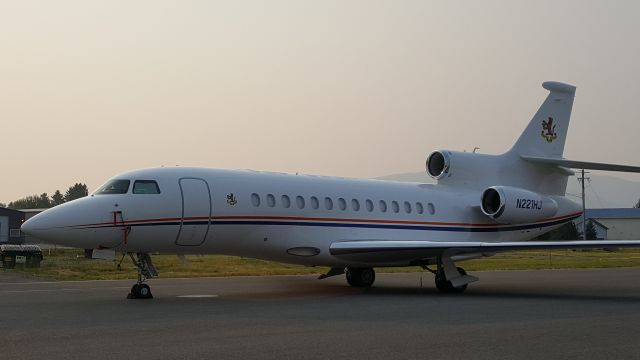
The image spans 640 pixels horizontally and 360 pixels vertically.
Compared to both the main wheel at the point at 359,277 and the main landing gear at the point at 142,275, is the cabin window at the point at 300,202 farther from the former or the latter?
the main landing gear at the point at 142,275

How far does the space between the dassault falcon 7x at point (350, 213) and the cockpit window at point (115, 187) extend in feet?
0.09

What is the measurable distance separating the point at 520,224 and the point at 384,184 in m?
4.72

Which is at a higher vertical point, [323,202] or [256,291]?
[323,202]

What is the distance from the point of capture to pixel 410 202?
80.7ft

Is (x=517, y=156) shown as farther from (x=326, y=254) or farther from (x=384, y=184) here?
(x=326, y=254)

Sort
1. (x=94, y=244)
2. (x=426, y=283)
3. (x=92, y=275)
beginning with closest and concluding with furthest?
1. (x=94, y=244)
2. (x=426, y=283)
3. (x=92, y=275)

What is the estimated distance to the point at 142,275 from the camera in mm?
18625

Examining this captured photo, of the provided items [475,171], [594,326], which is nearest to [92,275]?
[475,171]

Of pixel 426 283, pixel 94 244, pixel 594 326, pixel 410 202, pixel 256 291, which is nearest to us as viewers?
pixel 594 326

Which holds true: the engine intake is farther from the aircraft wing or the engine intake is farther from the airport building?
the airport building

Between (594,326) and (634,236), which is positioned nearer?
(594,326)

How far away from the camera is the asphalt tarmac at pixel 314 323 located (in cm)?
1002

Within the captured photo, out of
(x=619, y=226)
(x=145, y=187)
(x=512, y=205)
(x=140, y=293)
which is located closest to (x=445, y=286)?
(x=512, y=205)

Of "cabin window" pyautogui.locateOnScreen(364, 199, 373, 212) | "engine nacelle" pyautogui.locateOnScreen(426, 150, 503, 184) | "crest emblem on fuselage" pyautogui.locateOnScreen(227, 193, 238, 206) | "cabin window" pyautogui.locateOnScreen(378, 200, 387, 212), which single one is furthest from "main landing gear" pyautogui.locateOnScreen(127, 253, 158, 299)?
Answer: "engine nacelle" pyautogui.locateOnScreen(426, 150, 503, 184)
